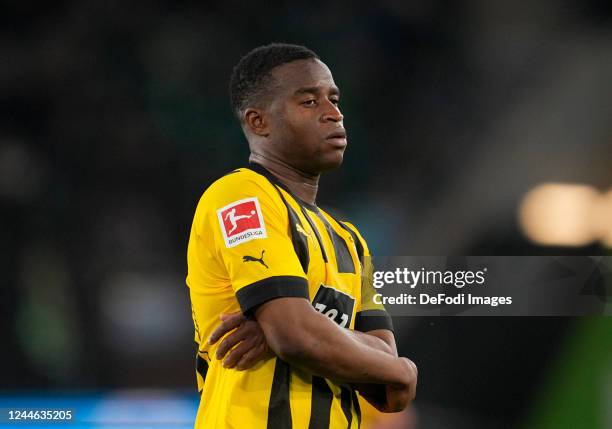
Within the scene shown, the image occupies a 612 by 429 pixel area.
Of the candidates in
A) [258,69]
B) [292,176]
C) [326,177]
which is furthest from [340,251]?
[326,177]

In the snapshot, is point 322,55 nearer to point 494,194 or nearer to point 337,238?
point 494,194

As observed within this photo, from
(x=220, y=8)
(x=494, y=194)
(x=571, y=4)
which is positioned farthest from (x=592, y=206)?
(x=220, y=8)

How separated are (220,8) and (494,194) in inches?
51.8

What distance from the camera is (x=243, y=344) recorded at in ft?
4.48

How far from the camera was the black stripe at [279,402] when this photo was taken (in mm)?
1383

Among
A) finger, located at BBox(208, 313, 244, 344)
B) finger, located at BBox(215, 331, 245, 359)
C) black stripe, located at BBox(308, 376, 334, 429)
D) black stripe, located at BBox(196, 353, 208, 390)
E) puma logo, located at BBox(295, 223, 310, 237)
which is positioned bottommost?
black stripe, located at BBox(308, 376, 334, 429)

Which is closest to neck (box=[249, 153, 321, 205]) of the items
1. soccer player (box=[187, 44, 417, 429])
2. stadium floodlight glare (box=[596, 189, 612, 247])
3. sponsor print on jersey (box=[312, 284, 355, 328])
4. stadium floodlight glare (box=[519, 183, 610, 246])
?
soccer player (box=[187, 44, 417, 429])

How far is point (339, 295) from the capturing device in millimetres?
1503

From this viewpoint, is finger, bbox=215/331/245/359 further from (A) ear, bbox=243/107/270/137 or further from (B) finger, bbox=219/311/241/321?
(A) ear, bbox=243/107/270/137

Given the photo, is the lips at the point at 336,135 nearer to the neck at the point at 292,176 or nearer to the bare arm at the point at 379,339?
the neck at the point at 292,176

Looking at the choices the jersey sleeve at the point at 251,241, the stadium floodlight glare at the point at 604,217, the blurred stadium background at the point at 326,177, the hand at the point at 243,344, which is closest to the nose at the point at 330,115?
the jersey sleeve at the point at 251,241

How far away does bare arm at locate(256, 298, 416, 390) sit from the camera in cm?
131

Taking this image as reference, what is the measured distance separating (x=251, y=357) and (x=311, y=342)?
12 centimetres

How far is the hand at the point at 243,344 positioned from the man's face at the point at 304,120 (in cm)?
39
